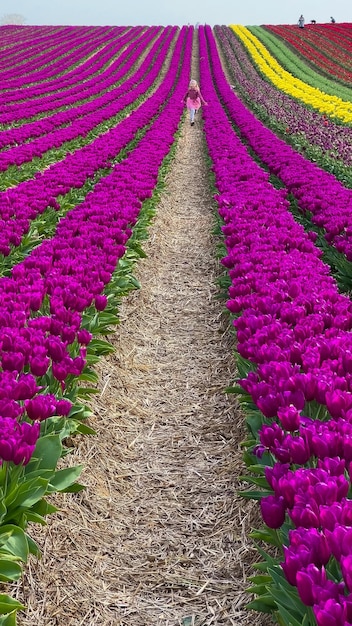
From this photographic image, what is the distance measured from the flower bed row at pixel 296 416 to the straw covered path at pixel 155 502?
0.35 m

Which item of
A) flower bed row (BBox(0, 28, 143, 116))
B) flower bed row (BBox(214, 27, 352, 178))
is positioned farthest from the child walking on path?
flower bed row (BBox(0, 28, 143, 116))

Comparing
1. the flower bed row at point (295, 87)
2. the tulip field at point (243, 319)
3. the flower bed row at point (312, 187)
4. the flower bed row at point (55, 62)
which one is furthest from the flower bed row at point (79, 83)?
the flower bed row at point (312, 187)

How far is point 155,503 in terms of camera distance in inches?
153

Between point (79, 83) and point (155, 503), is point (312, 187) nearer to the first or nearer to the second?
point (155, 503)

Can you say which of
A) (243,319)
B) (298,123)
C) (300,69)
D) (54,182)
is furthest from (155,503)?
(300,69)

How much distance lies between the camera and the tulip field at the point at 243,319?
7.85 feet

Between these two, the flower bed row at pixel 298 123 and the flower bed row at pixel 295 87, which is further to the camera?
the flower bed row at pixel 295 87

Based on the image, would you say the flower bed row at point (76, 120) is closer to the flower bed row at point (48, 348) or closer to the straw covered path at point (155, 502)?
the flower bed row at point (48, 348)

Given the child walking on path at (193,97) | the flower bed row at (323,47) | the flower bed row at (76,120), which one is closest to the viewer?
the flower bed row at (76,120)

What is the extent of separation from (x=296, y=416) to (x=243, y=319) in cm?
145

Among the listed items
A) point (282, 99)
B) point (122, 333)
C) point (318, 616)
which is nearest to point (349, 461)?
point (318, 616)

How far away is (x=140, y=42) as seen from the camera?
55438mm

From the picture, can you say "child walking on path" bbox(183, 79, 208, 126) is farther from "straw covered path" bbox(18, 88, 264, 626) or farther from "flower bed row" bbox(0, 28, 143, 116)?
"straw covered path" bbox(18, 88, 264, 626)

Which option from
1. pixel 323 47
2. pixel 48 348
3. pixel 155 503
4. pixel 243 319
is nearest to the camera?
pixel 48 348
